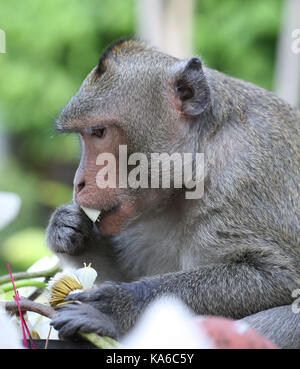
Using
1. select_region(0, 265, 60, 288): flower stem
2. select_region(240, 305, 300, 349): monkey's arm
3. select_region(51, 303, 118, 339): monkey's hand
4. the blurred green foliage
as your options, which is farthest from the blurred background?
select_region(51, 303, 118, 339): monkey's hand

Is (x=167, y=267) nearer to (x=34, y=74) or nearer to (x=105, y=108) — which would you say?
(x=105, y=108)

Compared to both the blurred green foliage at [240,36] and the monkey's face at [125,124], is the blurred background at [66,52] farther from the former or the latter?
the monkey's face at [125,124]

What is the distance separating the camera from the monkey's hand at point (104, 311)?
2600 millimetres

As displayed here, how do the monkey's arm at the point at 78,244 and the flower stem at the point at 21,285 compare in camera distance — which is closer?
the flower stem at the point at 21,285

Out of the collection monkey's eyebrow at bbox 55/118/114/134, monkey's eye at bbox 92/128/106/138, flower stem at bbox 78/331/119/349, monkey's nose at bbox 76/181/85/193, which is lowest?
flower stem at bbox 78/331/119/349

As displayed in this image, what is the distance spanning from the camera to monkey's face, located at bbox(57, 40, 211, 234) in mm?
3203

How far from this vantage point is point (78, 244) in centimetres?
368

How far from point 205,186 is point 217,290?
56 cm

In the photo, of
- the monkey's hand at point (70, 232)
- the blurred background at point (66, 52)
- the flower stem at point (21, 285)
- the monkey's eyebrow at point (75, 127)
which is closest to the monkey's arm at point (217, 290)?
the flower stem at point (21, 285)

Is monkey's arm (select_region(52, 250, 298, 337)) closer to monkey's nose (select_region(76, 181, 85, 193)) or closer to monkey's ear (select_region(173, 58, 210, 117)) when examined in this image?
monkey's nose (select_region(76, 181, 85, 193))

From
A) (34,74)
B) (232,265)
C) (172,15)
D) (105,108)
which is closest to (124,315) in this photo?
(232,265)

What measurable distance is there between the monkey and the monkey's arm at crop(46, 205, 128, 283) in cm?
40

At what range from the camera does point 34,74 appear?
37.4 feet
